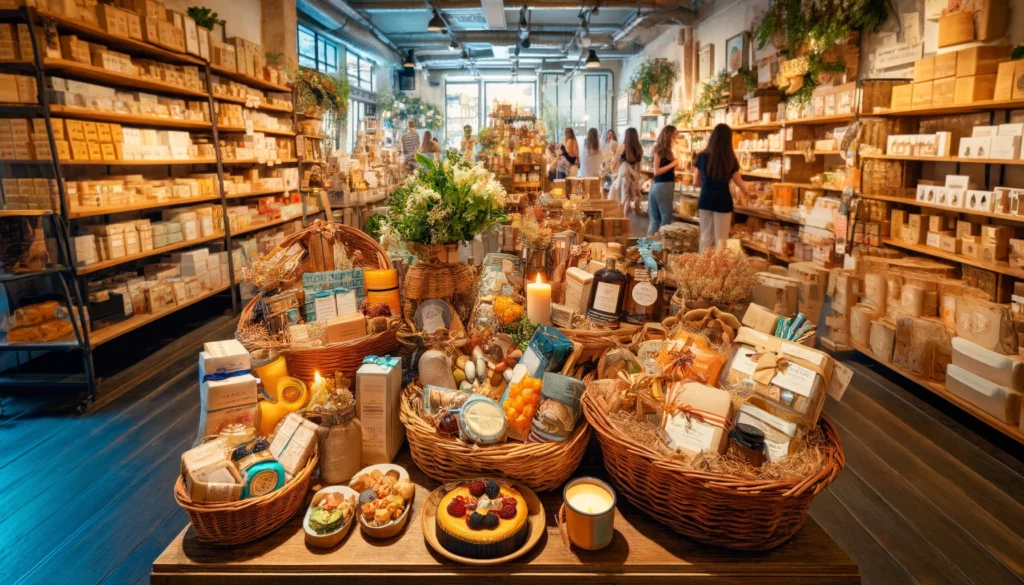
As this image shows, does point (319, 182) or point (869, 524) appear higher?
point (319, 182)

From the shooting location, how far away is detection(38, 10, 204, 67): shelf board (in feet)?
12.5

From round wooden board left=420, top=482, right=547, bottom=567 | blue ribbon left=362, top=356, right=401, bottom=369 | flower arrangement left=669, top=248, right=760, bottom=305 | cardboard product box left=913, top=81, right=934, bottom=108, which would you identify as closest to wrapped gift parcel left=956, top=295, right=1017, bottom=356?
cardboard product box left=913, top=81, right=934, bottom=108

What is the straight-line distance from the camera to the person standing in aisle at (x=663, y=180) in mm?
7590

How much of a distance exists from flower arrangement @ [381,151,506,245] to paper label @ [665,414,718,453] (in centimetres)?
103

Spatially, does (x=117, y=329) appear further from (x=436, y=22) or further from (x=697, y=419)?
(x=436, y=22)

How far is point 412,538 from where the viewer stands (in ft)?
4.76

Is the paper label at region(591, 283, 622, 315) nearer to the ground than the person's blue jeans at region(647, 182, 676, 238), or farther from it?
nearer to the ground

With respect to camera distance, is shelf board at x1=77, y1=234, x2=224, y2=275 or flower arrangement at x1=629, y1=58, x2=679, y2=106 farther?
flower arrangement at x1=629, y1=58, x2=679, y2=106

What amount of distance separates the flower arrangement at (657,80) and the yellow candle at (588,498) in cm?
1159

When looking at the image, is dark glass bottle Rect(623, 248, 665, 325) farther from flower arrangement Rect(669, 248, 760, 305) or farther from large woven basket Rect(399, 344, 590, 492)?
large woven basket Rect(399, 344, 590, 492)

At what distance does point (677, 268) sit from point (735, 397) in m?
0.65

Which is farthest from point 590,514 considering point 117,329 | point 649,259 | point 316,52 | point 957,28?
point 316,52

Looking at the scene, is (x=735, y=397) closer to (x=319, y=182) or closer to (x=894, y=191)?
(x=894, y=191)

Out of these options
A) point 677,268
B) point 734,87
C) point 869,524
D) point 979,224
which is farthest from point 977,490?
point 734,87
